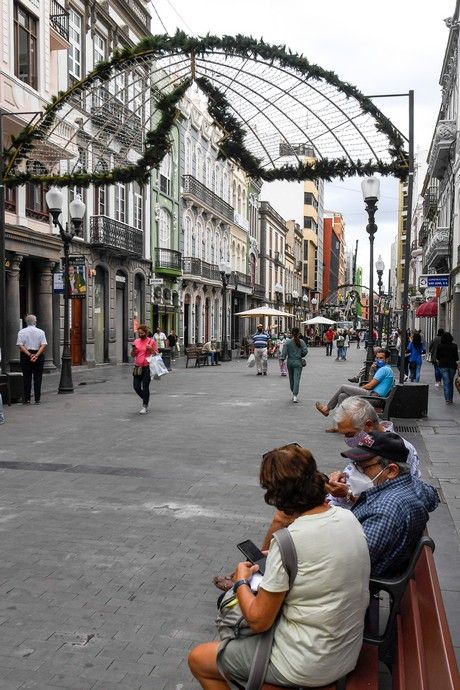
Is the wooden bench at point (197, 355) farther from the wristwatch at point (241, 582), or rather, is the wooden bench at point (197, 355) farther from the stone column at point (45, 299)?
the wristwatch at point (241, 582)

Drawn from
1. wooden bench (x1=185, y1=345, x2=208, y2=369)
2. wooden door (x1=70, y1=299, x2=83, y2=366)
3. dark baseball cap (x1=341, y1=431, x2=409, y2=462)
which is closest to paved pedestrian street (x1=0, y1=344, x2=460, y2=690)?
dark baseball cap (x1=341, y1=431, x2=409, y2=462)

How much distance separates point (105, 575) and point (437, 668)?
113 inches

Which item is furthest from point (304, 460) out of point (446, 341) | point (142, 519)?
point (446, 341)

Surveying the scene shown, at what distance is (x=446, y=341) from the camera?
49.0 feet

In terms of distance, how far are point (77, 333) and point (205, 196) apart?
20441mm

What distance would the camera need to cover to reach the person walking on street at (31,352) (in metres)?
13.9

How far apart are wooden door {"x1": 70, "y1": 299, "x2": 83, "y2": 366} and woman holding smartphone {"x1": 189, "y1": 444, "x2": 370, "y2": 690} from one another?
2302 centimetres

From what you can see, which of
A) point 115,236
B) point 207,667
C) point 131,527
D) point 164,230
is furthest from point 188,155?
point 207,667

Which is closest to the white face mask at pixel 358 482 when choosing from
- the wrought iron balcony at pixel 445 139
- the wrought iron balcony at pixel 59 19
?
the wrought iron balcony at pixel 59 19

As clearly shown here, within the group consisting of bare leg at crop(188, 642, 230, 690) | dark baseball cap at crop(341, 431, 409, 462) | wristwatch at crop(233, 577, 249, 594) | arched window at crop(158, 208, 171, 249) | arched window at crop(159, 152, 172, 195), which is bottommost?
bare leg at crop(188, 642, 230, 690)

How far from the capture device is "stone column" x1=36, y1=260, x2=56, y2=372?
73.5 feet

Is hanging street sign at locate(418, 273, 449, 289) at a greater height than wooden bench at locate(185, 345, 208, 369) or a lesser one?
greater

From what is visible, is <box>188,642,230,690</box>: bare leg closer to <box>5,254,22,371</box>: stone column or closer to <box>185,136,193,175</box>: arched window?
<box>5,254,22,371</box>: stone column

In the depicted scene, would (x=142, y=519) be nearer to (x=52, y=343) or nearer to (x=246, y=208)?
(x=52, y=343)
